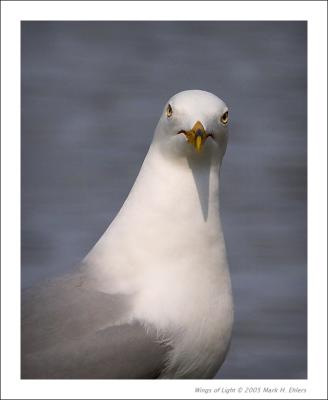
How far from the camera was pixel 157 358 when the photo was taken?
19.0 ft

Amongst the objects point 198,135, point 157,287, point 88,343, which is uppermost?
point 198,135

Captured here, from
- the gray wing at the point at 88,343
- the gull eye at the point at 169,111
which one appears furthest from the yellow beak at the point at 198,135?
the gray wing at the point at 88,343

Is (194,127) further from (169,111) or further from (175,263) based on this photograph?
(175,263)

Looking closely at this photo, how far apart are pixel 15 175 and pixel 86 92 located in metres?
2.97

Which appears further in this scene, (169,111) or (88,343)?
(169,111)

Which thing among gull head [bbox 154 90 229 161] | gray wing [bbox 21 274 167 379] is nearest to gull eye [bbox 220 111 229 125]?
gull head [bbox 154 90 229 161]

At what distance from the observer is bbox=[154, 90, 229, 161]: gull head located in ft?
19.3

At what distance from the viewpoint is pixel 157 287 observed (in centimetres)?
589

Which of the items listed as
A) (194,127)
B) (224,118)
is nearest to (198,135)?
(194,127)

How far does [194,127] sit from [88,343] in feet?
3.18

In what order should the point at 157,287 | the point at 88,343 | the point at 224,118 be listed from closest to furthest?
the point at 88,343 < the point at 157,287 < the point at 224,118

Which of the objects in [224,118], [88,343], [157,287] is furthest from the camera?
[224,118]

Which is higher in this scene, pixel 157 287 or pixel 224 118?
pixel 224 118

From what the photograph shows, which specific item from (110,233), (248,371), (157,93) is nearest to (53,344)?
(110,233)
